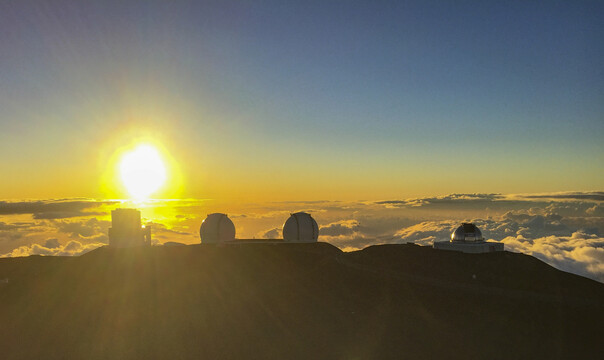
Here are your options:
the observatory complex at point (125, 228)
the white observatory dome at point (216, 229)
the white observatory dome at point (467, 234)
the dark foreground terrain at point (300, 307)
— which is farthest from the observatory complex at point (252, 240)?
the white observatory dome at point (467, 234)

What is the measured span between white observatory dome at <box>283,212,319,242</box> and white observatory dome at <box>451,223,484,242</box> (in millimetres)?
17537

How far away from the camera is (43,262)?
51.3 m

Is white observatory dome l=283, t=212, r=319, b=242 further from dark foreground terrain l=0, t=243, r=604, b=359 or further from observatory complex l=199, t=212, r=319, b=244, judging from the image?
dark foreground terrain l=0, t=243, r=604, b=359

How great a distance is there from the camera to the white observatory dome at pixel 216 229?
58.2 metres

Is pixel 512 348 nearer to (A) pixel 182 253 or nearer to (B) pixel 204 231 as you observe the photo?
(A) pixel 182 253

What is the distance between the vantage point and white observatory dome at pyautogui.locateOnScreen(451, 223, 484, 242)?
47.5 metres

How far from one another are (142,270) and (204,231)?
13510mm

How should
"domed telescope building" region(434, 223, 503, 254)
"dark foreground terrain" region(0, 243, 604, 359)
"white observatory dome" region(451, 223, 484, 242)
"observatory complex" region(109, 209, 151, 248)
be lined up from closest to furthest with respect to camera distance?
"dark foreground terrain" region(0, 243, 604, 359) < "domed telescope building" region(434, 223, 503, 254) < "white observatory dome" region(451, 223, 484, 242) < "observatory complex" region(109, 209, 151, 248)

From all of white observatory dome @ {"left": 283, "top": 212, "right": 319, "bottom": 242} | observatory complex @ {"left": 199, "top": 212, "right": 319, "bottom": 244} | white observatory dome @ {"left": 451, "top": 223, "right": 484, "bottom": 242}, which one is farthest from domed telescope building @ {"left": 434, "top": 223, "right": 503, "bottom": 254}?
observatory complex @ {"left": 199, "top": 212, "right": 319, "bottom": 244}

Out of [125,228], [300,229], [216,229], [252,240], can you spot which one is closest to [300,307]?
[300,229]

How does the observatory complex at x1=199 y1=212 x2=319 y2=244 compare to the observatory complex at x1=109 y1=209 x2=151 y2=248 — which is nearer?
the observatory complex at x1=199 y1=212 x2=319 y2=244

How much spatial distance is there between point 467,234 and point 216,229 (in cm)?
3111

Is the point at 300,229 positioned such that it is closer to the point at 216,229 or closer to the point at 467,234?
the point at 216,229

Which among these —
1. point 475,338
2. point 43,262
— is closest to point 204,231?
point 43,262
